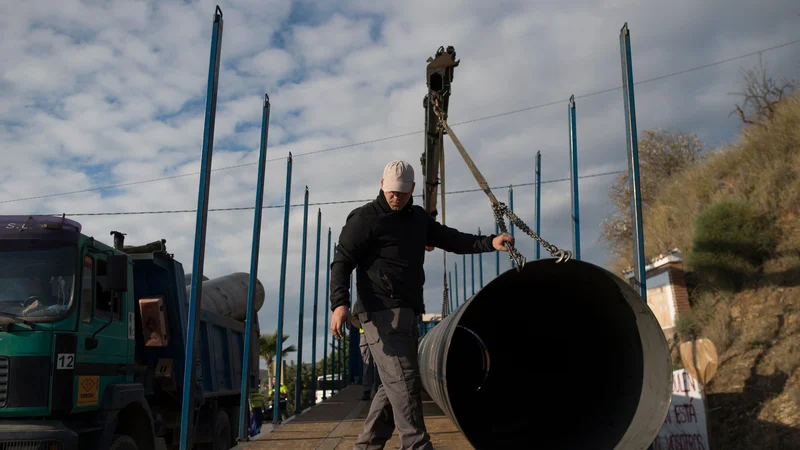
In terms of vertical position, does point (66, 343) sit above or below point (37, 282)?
below

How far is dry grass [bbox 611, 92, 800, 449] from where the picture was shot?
32.4ft

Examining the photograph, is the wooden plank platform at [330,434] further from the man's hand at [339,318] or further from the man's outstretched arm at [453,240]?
the man's outstretched arm at [453,240]

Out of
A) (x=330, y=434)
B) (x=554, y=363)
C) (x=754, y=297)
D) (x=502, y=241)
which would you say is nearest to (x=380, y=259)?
(x=502, y=241)

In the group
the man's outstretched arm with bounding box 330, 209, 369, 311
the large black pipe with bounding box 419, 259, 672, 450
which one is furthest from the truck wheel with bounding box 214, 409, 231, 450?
the man's outstretched arm with bounding box 330, 209, 369, 311

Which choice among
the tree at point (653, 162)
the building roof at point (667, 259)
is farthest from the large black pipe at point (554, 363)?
the tree at point (653, 162)

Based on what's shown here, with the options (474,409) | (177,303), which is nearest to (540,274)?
(474,409)

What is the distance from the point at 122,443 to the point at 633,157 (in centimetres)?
576

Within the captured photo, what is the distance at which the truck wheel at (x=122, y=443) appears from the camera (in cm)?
576

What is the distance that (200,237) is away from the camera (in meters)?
6.95

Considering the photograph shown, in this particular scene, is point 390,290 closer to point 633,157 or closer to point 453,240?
point 453,240

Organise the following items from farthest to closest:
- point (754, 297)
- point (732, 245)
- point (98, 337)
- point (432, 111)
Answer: point (732, 245) → point (754, 297) → point (432, 111) → point (98, 337)

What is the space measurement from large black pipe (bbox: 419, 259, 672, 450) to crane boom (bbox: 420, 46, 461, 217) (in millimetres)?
3037

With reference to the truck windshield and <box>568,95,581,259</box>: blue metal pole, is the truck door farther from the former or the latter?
<box>568,95,581,259</box>: blue metal pole

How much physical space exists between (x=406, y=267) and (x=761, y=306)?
10.5m
